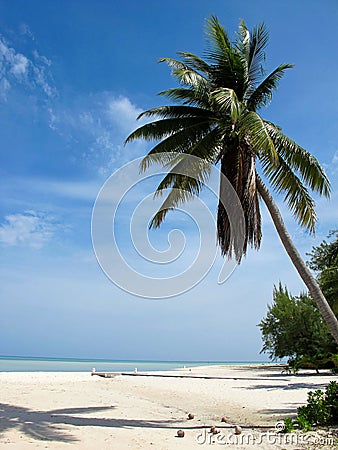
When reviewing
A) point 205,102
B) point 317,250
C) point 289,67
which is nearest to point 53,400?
point 205,102

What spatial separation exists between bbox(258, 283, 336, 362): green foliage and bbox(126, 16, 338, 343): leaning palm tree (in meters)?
20.6

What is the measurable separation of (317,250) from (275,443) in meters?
23.1

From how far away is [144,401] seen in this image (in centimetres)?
1434

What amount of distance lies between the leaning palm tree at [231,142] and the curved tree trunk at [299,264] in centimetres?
2

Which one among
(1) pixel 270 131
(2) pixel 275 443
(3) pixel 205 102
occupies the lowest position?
(2) pixel 275 443

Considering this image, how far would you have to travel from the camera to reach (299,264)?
9945 millimetres

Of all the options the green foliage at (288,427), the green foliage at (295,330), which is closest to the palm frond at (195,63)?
the green foliage at (288,427)

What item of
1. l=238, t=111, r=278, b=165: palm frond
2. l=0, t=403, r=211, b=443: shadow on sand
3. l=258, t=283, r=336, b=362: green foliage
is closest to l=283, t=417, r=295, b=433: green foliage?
l=0, t=403, r=211, b=443: shadow on sand

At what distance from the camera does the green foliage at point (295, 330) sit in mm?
30406

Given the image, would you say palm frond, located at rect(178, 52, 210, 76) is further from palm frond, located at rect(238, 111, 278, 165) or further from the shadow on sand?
the shadow on sand

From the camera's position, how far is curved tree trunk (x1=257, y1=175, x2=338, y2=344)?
9.48 meters

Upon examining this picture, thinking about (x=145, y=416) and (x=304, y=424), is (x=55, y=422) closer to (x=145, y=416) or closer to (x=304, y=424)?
(x=145, y=416)

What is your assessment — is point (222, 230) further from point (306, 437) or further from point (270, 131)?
point (306, 437)

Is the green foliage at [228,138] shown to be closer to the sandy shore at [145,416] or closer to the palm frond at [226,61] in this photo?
the palm frond at [226,61]
